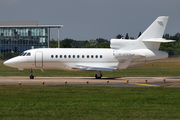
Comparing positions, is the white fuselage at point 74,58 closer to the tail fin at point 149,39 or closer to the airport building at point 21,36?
the tail fin at point 149,39

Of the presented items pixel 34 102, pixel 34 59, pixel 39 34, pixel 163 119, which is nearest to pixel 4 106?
pixel 34 102

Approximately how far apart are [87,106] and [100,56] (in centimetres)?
1818

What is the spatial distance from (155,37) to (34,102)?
2038 cm

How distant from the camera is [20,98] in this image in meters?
17.7

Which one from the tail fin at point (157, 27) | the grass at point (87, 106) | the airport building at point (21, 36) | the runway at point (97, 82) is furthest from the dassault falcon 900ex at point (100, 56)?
the airport building at point (21, 36)

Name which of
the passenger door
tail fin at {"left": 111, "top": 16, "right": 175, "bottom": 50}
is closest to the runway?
the passenger door

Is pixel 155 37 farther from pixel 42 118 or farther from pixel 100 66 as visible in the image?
pixel 42 118

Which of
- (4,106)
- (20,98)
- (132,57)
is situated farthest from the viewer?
(132,57)

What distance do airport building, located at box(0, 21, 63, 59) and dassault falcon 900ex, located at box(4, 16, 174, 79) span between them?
54.3 m

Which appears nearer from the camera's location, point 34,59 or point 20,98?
point 20,98

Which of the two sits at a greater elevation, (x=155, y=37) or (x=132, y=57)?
(x=155, y=37)

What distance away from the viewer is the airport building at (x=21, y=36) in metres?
88.2

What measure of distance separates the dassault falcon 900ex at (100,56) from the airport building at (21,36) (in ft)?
178

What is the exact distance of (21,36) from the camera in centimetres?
9012
